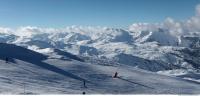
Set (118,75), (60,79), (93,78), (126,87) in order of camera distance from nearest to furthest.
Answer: (126,87)
(60,79)
(93,78)
(118,75)

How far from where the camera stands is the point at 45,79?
59.5 metres

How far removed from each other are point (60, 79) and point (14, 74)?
780 cm

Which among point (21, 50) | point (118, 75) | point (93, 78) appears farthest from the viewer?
point (21, 50)

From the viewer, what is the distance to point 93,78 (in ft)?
218

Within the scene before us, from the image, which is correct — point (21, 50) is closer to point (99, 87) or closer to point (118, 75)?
point (118, 75)

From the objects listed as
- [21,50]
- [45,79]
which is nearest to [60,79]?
[45,79]

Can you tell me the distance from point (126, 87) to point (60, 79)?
11560 mm

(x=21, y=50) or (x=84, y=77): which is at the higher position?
(x=21, y=50)

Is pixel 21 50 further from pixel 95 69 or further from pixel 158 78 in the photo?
pixel 158 78

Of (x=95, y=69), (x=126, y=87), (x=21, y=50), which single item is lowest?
(x=126, y=87)

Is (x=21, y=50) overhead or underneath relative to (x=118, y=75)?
overhead

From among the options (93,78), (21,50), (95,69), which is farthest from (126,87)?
(21,50)

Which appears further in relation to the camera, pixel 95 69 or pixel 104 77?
pixel 95 69

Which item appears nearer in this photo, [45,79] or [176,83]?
[45,79]
